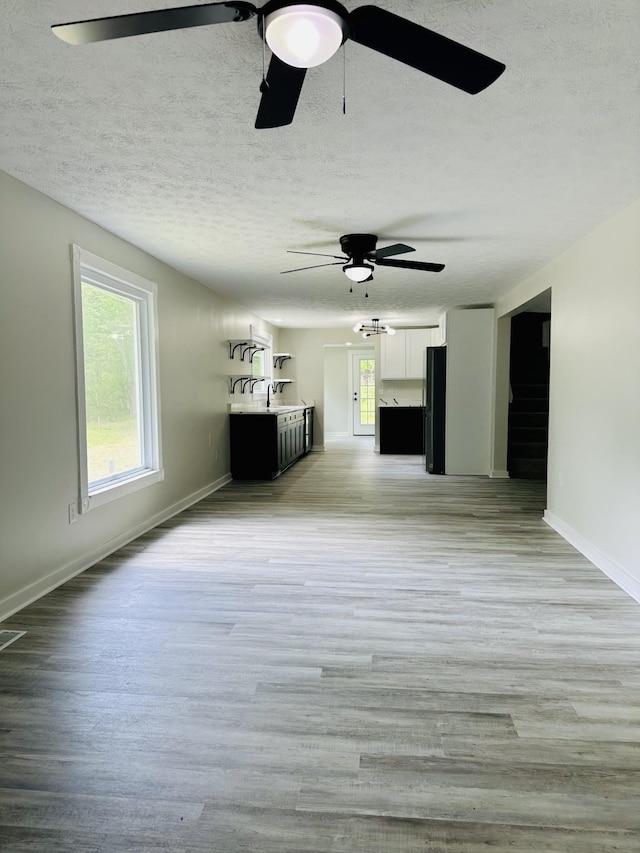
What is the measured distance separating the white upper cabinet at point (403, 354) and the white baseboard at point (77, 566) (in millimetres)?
5476

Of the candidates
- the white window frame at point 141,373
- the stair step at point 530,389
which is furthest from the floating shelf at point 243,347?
the stair step at point 530,389

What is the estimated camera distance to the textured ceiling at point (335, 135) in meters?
1.73

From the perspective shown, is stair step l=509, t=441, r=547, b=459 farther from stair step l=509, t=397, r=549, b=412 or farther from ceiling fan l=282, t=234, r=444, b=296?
ceiling fan l=282, t=234, r=444, b=296

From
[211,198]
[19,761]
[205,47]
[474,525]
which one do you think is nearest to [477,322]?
[474,525]

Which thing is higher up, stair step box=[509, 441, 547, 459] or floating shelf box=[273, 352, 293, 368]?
floating shelf box=[273, 352, 293, 368]

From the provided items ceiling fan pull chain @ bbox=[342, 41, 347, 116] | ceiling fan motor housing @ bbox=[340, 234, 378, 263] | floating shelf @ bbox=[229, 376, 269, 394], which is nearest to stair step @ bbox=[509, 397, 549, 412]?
floating shelf @ bbox=[229, 376, 269, 394]

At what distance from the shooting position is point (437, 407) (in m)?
7.28

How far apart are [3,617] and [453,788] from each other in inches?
94.2

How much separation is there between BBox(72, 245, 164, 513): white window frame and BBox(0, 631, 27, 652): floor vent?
1004 mm

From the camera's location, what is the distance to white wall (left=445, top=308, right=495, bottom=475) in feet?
23.3

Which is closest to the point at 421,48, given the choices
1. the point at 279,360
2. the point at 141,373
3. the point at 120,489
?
the point at 120,489

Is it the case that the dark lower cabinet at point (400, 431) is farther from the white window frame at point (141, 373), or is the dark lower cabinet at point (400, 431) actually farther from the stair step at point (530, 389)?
the white window frame at point (141, 373)

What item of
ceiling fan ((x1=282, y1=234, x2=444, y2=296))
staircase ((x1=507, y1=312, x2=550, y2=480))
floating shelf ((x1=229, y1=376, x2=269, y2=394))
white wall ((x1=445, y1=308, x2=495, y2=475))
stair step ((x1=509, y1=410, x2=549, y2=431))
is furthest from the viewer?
stair step ((x1=509, y1=410, x2=549, y2=431))

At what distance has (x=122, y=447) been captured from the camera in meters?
4.24
